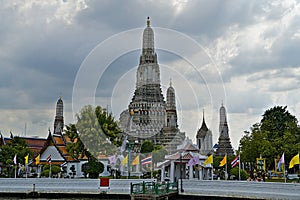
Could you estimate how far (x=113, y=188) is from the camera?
27.9 m

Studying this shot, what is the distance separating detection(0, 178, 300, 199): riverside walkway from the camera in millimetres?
23266

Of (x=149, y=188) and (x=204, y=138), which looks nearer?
(x=149, y=188)

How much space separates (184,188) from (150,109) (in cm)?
5223

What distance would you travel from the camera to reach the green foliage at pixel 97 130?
40.6 meters

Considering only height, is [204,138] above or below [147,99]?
below

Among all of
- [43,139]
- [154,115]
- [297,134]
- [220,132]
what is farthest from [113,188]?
[220,132]

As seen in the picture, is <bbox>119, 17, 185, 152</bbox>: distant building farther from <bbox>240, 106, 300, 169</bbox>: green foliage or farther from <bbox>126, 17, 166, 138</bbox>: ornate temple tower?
<bbox>240, 106, 300, 169</bbox>: green foliage

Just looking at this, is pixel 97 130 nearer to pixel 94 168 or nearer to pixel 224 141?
pixel 94 168

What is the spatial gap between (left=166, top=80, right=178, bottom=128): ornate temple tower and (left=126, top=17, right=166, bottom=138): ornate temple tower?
3.06 ft

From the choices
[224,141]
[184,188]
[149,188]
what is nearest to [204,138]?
→ [224,141]

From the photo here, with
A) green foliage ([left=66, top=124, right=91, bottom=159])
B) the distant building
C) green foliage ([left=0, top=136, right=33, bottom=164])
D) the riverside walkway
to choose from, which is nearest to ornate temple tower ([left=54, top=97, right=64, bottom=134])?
the distant building

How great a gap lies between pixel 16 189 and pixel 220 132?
61550 mm

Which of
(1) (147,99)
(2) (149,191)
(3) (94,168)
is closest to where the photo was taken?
(2) (149,191)

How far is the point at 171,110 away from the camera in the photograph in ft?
273
